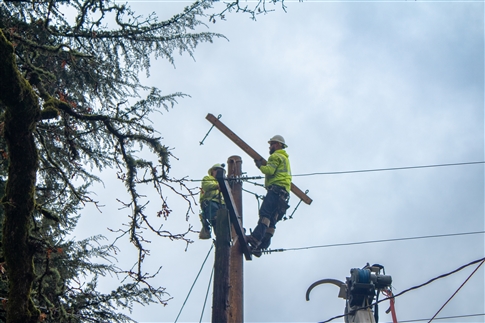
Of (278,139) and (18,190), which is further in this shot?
(278,139)

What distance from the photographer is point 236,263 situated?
7371mm

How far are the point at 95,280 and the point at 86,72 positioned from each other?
Answer: 7.49 feet

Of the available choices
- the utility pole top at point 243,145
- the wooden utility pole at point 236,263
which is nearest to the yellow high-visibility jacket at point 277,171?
the utility pole top at point 243,145

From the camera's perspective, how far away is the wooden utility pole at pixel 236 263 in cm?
686

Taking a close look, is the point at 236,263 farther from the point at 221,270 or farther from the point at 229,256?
the point at 221,270

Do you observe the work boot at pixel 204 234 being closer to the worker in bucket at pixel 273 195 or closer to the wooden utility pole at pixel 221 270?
the worker in bucket at pixel 273 195

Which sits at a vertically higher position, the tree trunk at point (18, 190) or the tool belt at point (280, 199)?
the tool belt at point (280, 199)

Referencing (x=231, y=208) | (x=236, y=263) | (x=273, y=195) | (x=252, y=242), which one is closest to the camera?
(x=231, y=208)

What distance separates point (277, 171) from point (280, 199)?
45 cm

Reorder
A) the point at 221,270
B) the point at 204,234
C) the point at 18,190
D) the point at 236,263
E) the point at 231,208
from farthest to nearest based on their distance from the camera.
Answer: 1. the point at 204,234
2. the point at 236,263
3. the point at 231,208
4. the point at 221,270
5. the point at 18,190

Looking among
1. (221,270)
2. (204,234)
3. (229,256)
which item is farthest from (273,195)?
(221,270)

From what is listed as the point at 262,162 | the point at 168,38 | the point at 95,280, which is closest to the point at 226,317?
the point at 95,280

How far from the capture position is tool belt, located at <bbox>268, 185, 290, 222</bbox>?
345 inches

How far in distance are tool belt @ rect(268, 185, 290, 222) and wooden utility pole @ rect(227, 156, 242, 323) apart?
0.75m
